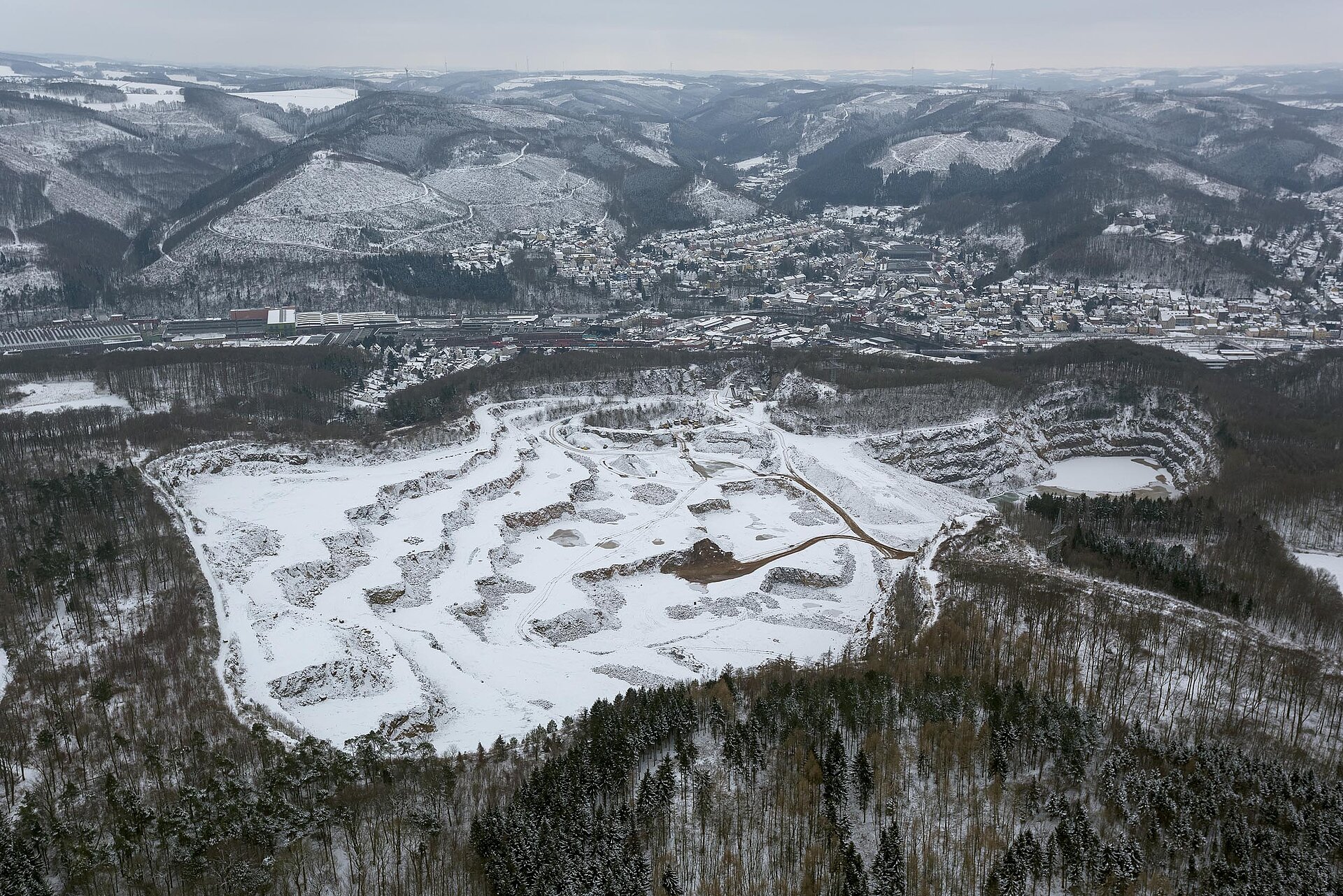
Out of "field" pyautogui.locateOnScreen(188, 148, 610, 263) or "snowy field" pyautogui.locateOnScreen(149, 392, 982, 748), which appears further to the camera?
"field" pyautogui.locateOnScreen(188, 148, 610, 263)

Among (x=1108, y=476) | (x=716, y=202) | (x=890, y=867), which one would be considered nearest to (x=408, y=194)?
(x=716, y=202)

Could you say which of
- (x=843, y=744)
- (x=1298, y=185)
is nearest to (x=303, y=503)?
(x=843, y=744)

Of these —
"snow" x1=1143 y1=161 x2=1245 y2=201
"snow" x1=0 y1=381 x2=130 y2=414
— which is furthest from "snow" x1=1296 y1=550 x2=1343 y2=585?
"snow" x1=1143 y1=161 x2=1245 y2=201

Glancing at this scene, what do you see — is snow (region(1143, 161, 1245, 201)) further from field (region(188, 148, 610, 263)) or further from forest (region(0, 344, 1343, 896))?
forest (region(0, 344, 1343, 896))

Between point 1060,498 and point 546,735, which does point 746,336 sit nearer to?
point 1060,498

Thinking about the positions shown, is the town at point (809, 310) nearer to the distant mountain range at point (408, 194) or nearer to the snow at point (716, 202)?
the distant mountain range at point (408, 194)

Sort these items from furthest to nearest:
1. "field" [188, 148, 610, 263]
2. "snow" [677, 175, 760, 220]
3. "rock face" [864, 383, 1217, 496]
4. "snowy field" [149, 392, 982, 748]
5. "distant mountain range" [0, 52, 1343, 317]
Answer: "snow" [677, 175, 760, 220]
"field" [188, 148, 610, 263]
"distant mountain range" [0, 52, 1343, 317]
"rock face" [864, 383, 1217, 496]
"snowy field" [149, 392, 982, 748]

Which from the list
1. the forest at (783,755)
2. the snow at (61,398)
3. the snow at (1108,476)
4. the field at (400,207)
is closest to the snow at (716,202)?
the field at (400,207)

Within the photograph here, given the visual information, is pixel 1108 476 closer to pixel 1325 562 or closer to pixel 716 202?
pixel 1325 562
